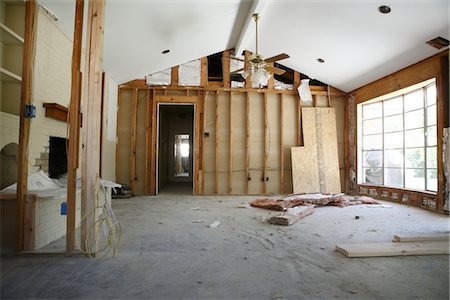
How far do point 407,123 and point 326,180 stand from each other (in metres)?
2.25

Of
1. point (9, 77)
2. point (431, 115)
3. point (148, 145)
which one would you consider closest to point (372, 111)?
point (431, 115)

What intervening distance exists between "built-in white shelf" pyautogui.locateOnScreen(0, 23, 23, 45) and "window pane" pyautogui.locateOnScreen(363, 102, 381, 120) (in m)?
7.23

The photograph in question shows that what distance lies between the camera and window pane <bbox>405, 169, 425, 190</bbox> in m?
5.37

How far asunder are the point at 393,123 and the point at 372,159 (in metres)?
1.07

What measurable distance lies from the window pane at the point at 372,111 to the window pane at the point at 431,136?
5.21ft

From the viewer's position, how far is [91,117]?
246 centimetres

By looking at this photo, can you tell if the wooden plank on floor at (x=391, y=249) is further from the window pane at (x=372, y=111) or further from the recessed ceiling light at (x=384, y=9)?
the window pane at (x=372, y=111)

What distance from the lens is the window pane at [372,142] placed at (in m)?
6.63

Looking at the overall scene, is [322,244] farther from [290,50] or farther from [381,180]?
[290,50]

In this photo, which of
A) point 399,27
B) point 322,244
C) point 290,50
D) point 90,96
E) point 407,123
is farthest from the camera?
point 290,50

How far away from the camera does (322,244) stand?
2838 millimetres

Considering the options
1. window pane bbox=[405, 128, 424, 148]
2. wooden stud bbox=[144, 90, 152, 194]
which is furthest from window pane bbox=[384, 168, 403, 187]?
wooden stud bbox=[144, 90, 152, 194]

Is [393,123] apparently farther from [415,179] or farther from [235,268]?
[235,268]

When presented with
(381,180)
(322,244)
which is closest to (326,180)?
(381,180)
